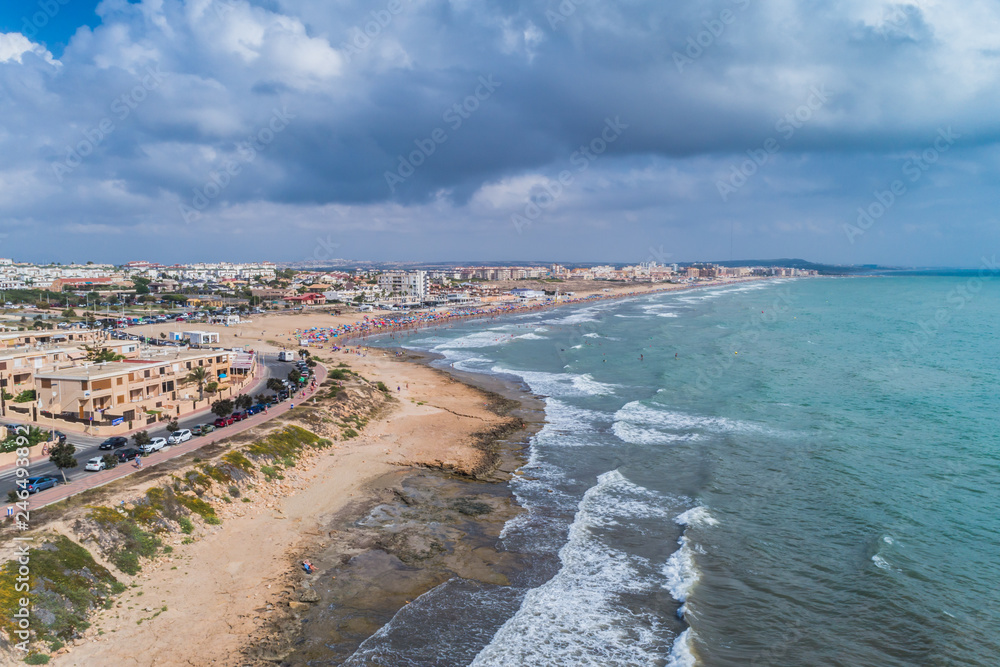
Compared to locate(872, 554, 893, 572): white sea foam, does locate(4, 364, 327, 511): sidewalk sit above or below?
above

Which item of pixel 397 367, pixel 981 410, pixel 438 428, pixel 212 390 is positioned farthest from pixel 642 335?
pixel 212 390

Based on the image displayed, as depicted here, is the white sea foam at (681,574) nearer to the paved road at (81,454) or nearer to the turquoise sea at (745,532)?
the turquoise sea at (745,532)

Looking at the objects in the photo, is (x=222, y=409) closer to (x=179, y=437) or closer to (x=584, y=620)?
(x=179, y=437)

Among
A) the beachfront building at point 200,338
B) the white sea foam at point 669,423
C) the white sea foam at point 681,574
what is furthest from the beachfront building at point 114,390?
the white sea foam at point 681,574

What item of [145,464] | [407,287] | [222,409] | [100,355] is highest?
[407,287]

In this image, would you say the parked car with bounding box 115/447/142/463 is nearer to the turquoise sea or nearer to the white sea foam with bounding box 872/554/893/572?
the turquoise sea

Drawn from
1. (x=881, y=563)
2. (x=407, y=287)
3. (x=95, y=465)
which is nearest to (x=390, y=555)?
(x=95, y=465)

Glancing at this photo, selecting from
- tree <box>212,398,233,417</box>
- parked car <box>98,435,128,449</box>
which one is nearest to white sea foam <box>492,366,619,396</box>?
tree <box>212,398,233,417</box>
